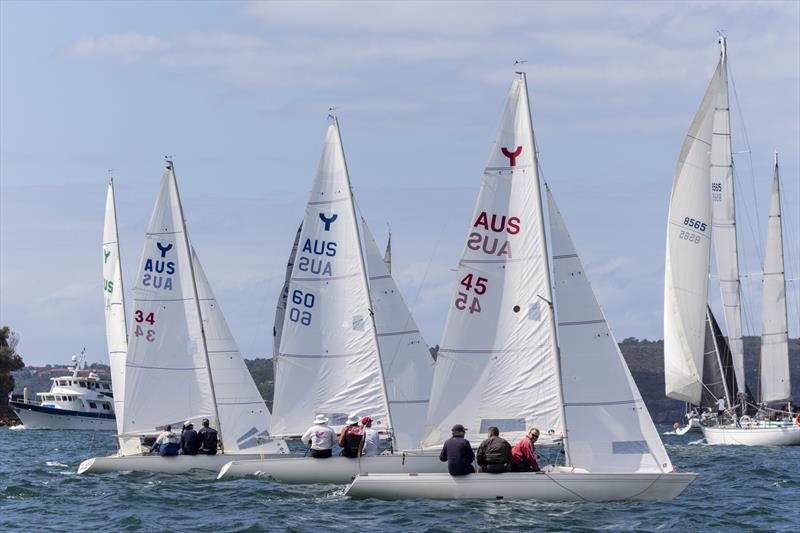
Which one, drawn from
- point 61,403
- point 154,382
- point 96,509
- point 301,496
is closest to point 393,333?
point 154,382

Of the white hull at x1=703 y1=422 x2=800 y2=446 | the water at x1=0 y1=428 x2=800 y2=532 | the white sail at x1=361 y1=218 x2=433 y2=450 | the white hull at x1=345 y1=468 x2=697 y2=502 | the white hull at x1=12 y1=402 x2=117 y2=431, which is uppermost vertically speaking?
the white sail at x1=361 y1=218 x2=433 y2=450

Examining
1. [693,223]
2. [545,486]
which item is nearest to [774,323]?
[693,223]

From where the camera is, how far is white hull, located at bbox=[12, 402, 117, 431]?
88.1 meters

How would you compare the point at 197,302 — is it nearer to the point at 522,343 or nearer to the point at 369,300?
the point at 369,300

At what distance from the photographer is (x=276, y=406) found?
104 ft

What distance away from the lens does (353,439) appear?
28609 millimetres

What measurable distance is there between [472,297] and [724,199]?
3080cm

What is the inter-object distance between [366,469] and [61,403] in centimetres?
6658

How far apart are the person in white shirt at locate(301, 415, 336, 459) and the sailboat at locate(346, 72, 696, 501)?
12.3 feet

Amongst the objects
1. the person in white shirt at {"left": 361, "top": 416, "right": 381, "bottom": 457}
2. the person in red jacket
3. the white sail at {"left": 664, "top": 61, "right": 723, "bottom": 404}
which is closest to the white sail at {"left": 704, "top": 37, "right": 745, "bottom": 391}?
the white sail at {"left": 664, "top": 61, "right": 723, "bottom": 404}

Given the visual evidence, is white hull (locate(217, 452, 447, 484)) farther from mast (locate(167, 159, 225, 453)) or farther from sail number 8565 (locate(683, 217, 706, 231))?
sail number 8565 (locate(683, 217, 706, 231))

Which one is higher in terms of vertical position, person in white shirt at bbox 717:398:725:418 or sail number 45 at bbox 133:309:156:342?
sail number 45 at bbox 133:309:156:342

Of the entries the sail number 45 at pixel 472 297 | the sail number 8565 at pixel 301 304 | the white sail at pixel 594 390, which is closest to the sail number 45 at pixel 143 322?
the sail number 8565 at pixel 301 304

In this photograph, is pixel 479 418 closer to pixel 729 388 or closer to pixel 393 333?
pixel 393 333
